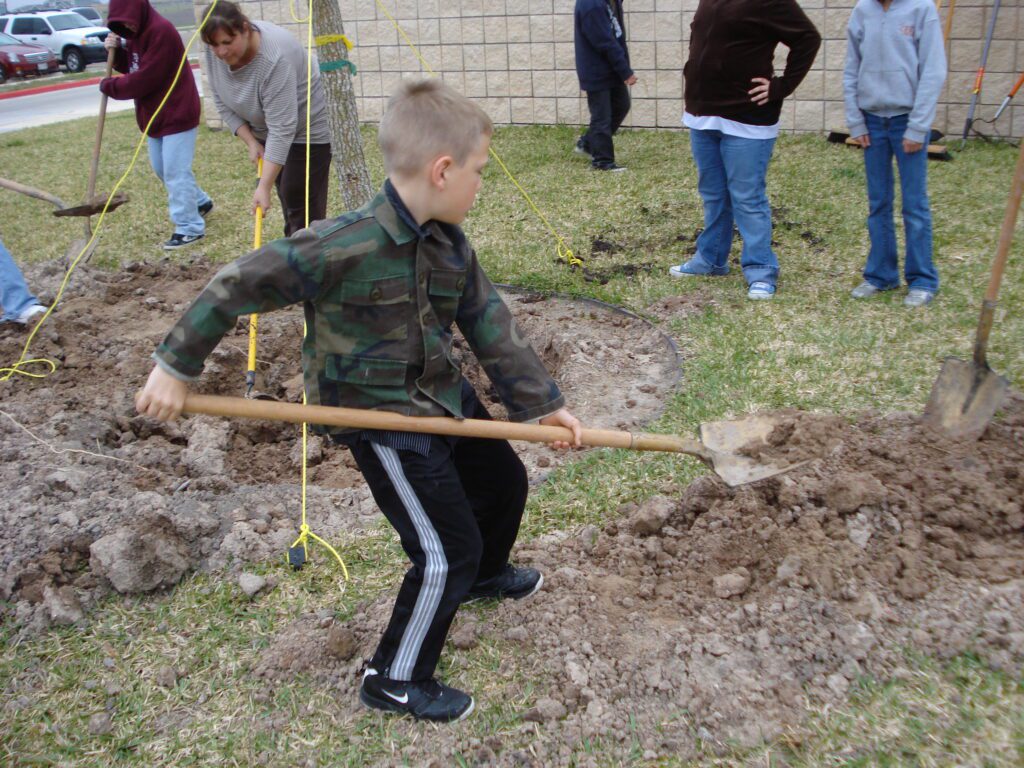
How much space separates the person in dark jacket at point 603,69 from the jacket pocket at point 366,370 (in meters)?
6.58

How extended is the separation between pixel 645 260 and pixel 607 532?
3.17 m

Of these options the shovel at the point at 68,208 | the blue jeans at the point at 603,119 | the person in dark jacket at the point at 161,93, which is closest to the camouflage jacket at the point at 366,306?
the shovel at the point at 68,208

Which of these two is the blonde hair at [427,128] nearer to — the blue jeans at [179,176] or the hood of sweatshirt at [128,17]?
the hood of sweatshirt at [128,17]

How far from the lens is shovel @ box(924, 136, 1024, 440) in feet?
11.0

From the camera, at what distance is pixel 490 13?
10.3m

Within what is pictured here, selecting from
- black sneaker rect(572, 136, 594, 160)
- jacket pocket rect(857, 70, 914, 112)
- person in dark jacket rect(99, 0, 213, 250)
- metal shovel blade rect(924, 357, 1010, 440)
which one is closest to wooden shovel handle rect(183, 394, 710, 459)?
metal shovel blade rect(924, 357, 1010, 440)

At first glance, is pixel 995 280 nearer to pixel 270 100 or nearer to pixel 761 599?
pixel 761 599

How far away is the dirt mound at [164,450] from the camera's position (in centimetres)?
318

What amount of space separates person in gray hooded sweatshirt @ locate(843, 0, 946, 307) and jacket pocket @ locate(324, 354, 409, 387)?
3497 mm

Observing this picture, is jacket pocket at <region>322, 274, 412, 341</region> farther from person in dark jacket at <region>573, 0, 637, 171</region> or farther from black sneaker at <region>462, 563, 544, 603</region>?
person in dark jacket at <region>573, 0, 637, 171</region>

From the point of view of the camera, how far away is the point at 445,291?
7.77 feet

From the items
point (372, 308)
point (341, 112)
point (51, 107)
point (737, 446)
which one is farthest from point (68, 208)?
point (51, 107)

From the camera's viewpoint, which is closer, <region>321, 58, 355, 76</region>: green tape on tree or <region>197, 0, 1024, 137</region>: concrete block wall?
<region>321, 58, 355, 76</region>: green tape on tree

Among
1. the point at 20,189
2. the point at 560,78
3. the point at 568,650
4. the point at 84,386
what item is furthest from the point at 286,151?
the point at 560,78
